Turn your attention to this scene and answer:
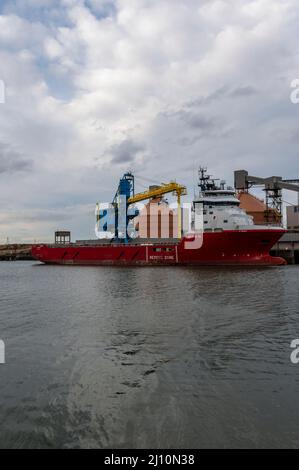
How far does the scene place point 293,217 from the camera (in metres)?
68.4

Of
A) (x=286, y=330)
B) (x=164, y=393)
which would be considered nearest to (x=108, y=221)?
(x=286, y=330)

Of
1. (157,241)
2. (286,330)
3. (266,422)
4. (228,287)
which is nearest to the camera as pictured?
(266,422)

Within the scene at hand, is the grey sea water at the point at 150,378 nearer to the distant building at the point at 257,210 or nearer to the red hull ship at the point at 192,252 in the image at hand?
the red hull ship at the point at 192,252

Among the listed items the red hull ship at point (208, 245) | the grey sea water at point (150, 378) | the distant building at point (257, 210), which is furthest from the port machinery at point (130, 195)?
the grey sea water at point (150, 378)

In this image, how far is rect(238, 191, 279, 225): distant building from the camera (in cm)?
6093

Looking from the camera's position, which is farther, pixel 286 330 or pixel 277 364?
pixel 286 330

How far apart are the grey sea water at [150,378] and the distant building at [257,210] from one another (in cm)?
4824

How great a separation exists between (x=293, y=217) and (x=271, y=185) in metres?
11.0

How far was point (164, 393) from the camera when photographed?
6.73m

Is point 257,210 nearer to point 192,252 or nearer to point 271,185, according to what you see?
point 271,185

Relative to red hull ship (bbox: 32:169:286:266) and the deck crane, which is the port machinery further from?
the deck crane

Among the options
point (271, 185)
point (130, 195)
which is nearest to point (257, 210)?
point (271, 185)

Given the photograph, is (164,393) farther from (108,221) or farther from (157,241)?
(108,221)

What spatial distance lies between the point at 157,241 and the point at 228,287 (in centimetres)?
2710
